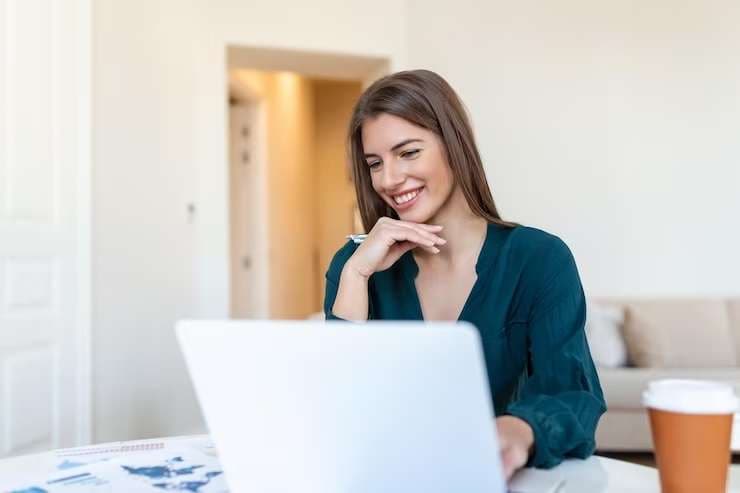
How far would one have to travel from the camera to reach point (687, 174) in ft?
14.7

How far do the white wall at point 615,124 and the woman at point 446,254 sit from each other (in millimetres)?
3256

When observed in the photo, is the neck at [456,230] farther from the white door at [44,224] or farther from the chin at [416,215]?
the white door at [44,224]

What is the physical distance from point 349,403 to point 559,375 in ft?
1.72

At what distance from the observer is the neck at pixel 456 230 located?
1418mm

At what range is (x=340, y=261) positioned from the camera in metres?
1.50

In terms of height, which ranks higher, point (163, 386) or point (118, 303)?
point (118, 303)

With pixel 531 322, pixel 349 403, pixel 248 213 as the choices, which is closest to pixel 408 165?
pixel 531 322

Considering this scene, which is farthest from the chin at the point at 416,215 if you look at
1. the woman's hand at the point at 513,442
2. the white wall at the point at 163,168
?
the white wall at the point at 163,168

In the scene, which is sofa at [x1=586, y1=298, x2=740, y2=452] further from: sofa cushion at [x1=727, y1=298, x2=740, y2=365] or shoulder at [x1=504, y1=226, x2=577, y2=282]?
shoulder at [x1=504, y1=226, x2=577, y2=282]

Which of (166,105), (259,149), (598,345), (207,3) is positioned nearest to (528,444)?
(598,345)

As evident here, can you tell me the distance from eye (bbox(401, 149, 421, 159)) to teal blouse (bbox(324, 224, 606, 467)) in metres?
0.20

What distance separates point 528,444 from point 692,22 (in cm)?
436

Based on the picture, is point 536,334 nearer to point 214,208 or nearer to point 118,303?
point 118,303

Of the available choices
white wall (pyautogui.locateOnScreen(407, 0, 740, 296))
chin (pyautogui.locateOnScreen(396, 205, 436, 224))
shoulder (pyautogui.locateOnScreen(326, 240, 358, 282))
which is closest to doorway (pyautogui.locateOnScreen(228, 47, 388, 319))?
white wall (pyautogui.locateOnScreen(407, 0, 740, 296))
